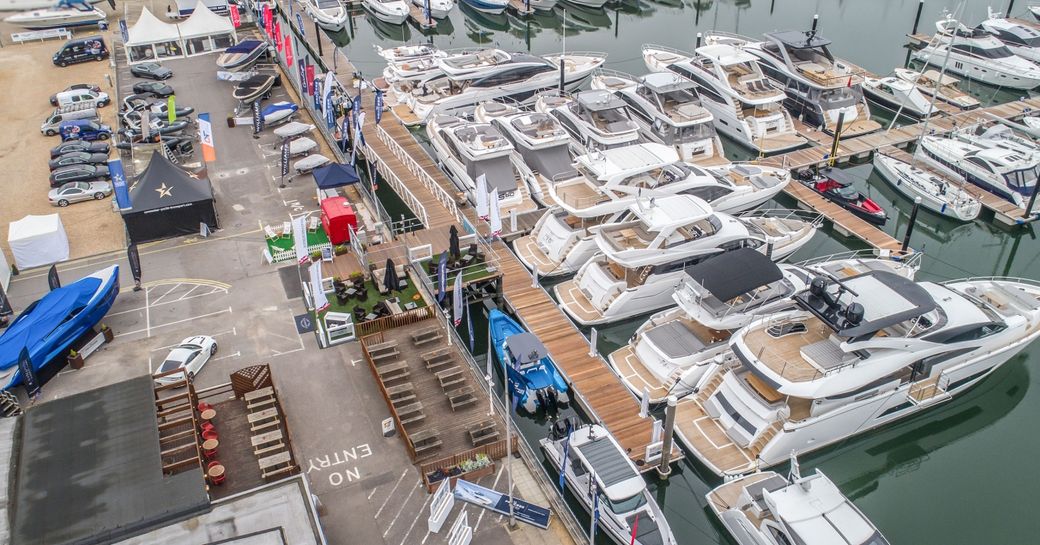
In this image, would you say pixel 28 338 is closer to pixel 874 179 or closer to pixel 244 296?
pixel 244 296

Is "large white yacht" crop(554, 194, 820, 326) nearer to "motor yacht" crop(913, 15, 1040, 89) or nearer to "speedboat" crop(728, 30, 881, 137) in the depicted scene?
"speedboat" crop(728, 30, 881, 137)

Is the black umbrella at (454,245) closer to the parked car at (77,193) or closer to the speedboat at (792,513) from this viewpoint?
the speedboat at (792,513)

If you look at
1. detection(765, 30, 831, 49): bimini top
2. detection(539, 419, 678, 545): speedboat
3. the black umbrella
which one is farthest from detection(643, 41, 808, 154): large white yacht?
detection(539, 419, 678, 545): speedboat

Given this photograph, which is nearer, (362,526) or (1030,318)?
(362,526)

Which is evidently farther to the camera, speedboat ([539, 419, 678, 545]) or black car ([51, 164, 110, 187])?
black car ([51, 164, 110, 187])

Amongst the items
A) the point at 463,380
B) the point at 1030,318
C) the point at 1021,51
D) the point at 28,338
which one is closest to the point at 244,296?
the point at 28,338

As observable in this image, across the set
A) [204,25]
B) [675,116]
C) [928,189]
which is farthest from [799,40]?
[204,25]
